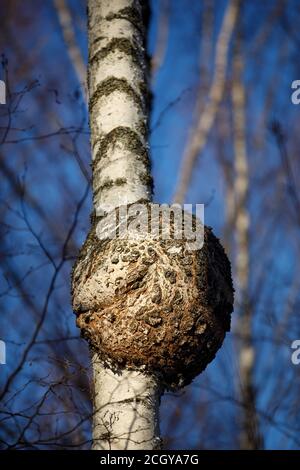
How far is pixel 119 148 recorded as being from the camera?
6.56 feet

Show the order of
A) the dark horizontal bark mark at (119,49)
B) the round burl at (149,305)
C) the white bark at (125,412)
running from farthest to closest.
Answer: the dark horizontal bark mark at (119,49)
the round burl at (149,305)
the white bark at (125,412)

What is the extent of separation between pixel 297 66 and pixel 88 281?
3.89m

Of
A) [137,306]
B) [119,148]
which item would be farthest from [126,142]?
[137,306]

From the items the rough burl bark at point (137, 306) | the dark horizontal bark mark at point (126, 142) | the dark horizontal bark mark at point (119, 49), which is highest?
the dark horizontal bark mark at point (119, 49)

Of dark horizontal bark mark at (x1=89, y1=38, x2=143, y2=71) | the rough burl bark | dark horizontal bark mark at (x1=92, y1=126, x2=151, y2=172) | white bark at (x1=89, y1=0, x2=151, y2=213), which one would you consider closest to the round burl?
the rough burl bark

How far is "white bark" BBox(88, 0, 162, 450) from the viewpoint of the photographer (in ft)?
5.34

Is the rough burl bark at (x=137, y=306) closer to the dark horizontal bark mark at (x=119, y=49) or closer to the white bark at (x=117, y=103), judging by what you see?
the white bark at (x=117, y=103)

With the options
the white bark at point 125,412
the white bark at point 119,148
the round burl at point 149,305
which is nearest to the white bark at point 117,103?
the white bark at point 119,148

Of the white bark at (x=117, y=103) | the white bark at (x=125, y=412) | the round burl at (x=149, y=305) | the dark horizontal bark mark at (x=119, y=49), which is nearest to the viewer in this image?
the white bark at (x=125, y=412)

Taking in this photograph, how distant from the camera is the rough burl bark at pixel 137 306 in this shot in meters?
1.66

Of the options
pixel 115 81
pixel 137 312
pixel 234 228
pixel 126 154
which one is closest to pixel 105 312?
pixel 137 312

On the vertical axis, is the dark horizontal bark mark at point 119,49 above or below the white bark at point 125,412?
above

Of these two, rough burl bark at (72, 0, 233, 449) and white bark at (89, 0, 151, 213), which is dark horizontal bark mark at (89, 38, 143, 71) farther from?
rough burl bark at (72, 0, 233, 449)

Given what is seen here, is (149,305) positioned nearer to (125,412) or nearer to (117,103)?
(125,412)
